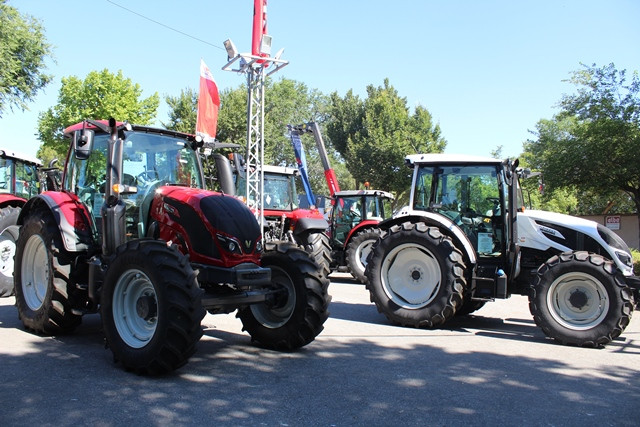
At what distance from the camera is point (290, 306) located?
19.0 feet

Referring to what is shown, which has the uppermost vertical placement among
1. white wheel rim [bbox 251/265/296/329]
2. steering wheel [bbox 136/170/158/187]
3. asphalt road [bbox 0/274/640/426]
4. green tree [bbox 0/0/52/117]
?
green tree [bbox 0/0/52/117]

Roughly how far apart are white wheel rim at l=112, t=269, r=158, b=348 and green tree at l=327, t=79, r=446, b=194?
27.2 m

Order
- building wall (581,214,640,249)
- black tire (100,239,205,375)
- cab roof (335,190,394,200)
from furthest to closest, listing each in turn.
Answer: building wall (581,214,640,249) → cab roof (335,190,394,200) → black tire (100,239,205,375)

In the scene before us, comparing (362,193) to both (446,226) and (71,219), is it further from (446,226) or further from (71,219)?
(71,219)

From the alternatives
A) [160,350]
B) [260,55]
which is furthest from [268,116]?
[160,350]

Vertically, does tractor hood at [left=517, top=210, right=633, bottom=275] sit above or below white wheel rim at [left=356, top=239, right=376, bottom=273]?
above

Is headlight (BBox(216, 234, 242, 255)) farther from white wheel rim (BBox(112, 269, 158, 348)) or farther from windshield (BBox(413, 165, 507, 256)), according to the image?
windshield (BBox(413, 165, 507, 256))

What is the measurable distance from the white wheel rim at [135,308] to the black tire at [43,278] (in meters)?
1.30

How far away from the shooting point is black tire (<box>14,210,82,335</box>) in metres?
5.97

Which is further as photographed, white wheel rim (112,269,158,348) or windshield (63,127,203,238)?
windshield (63,127,203,238)

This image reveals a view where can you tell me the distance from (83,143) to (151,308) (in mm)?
1920

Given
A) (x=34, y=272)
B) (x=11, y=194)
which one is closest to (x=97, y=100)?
(x=11, y=194)

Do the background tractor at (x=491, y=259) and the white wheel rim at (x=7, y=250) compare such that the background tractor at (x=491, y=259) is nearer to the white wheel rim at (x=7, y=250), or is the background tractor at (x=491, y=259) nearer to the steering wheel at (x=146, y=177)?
the steering wheel at (x=146, y=177)

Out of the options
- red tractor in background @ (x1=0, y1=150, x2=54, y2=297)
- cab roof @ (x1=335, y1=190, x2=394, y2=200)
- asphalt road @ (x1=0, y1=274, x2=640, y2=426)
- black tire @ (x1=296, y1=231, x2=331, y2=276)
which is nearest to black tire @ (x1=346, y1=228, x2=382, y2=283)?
black tire @ (x1=296, y1=231, x2=331, y2=276)
